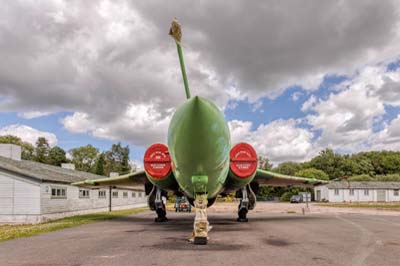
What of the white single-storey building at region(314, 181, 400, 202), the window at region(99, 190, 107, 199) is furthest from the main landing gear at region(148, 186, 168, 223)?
the white single-storey building at region(314, 181, 400, 202)

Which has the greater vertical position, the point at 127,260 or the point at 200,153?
the point at 200,153

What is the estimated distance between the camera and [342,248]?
342 inches

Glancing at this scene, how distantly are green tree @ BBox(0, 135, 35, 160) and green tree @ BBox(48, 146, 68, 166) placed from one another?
4685mm

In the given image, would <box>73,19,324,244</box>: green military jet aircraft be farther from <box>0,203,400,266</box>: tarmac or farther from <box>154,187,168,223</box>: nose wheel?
<box>154,187,168,223</box>: nose wheel

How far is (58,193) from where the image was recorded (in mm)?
22281

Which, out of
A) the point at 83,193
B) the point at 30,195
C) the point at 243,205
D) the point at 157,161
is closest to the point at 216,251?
the point at 157,161

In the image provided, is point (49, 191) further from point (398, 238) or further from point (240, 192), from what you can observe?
point (398, 238)

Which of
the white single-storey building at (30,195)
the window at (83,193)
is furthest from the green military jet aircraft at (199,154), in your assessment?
the window at (83,193)

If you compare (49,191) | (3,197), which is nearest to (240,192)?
(49,191)

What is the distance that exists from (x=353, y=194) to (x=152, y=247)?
56.0m

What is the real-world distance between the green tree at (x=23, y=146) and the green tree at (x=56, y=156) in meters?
4.69

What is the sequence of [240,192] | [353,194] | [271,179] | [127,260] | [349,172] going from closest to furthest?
[127,260] → [240,192] → [271,179] → [353,194] → [349,172]

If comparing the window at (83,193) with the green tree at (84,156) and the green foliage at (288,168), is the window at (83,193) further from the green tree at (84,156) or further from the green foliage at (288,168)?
the green foliage at (288,168)

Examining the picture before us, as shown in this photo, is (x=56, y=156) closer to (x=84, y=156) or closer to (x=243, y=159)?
(x=84, y=156)
